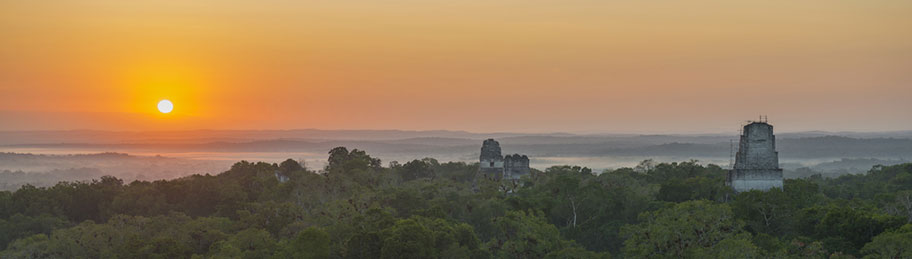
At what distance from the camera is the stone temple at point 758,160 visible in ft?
140

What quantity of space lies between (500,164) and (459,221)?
25326mm

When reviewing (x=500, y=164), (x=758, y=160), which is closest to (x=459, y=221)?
(x=758, y=160)

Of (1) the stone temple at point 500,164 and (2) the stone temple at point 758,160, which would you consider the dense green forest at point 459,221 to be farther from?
(1) the stone temple at point 500,164

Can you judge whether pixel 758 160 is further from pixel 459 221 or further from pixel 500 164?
pixel 500 164

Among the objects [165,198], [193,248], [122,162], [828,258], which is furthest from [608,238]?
[122,162]

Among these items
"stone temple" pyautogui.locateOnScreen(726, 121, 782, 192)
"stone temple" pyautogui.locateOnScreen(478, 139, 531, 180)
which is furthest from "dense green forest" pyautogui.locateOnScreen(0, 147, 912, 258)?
"stone temple" pyautogui.locateOnScreen(478, 139, 531, 180)

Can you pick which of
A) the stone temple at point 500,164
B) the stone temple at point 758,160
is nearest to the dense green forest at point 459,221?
the stone temple at point 758,160

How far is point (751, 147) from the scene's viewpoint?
140 feet

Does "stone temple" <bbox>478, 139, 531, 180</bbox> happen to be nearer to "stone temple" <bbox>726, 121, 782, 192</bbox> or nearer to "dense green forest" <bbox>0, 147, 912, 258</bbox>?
"dense green forest" <bbox>0, 147, 912, 258</bbox>

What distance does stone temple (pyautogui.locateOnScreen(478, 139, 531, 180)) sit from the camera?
2534 inches

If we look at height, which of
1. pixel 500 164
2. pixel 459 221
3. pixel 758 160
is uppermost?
pixel 758 160

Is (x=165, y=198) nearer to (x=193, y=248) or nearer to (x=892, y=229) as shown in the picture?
(x=193, y=248)

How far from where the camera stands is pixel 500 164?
6619 centimetres

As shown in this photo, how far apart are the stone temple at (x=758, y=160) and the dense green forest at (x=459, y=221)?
97cm
